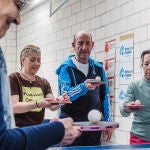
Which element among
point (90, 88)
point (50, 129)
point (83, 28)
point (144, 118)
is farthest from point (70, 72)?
point (50, 129)

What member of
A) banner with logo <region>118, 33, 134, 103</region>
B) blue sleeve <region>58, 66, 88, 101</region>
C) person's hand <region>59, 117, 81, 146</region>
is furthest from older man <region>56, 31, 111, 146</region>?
person's hand <region>59, 117, 81, 146</region>

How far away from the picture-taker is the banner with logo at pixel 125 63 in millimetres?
3068

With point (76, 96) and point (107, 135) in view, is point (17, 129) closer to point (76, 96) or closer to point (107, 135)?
point (76, 96)

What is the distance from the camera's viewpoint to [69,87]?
260 cm

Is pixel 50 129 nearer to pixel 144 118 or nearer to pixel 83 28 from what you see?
pixel 144 118

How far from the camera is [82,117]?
2609mm

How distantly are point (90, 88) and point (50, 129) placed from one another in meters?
1.59

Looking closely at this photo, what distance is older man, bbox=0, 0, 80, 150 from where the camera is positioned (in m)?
0.79

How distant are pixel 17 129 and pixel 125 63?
2.39 metres

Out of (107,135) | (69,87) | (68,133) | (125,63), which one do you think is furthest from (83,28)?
(68,133)

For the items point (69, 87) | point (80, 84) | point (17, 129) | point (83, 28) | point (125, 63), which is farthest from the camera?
point (83, 28)

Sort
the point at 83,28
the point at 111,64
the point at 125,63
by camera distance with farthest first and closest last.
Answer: the point at 83,28, the point at 111,64, the point at 125,63

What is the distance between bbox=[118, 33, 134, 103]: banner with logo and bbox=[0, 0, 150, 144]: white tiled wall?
55mm

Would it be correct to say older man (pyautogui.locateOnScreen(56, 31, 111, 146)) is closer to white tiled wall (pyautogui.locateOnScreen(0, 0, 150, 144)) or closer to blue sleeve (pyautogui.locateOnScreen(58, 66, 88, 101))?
blue sleeve (pyautogui.locateOnScreen(58, 66, 88, 101))
